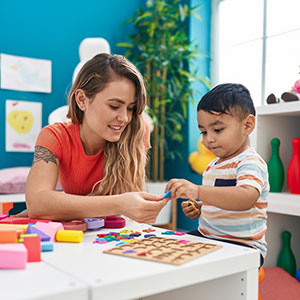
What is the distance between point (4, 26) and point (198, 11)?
5.33ft

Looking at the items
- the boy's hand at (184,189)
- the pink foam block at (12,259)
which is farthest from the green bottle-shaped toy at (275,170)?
the pink foam block at (12,259)

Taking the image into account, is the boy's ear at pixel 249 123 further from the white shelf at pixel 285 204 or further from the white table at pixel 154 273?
the white shelf at pixel 285 204

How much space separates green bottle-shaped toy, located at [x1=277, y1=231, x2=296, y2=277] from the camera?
1.76 metres

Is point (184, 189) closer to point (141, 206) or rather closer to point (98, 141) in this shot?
point (141, 206)

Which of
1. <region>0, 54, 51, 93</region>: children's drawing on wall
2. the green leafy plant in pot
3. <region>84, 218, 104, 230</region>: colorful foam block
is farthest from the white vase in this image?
<region>84, 218, 104, 230</region>: colorful foam block

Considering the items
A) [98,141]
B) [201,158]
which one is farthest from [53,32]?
[98,141]

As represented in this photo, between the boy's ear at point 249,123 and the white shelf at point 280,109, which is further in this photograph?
the white shelf at point 280,109

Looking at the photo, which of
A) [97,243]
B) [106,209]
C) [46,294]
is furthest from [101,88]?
[46,294]

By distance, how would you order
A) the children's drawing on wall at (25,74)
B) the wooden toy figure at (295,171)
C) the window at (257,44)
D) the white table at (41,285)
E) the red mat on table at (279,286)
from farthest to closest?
the children's drawing on wall at (25,74) → the window at (257,44) → the wooden toy figure at (295,171) → the red mat on table at (279,286) → the white table at (41,285)


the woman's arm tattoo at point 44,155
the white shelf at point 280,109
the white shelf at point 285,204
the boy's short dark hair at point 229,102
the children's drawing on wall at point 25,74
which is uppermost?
the children's drawing on wall at point 25,74

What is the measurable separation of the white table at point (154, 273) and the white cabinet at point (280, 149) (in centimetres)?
94

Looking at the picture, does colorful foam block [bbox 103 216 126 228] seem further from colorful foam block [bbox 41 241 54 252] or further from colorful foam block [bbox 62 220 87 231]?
colorful foam block [bbox 41 241 54 252]

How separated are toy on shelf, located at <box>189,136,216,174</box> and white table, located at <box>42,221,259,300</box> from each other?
79.4 inches

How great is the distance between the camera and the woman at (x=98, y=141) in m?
1.19
